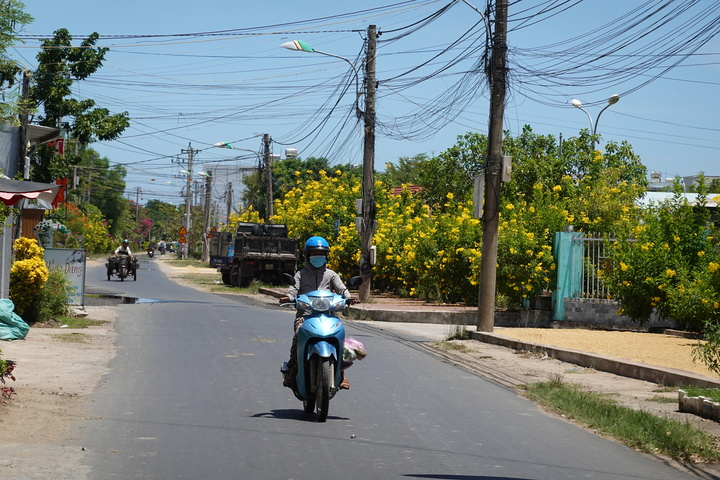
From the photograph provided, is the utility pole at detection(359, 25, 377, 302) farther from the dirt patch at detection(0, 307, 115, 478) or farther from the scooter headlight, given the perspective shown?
the scooter headlight

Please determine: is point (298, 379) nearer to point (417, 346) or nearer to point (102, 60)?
point (417, 346)

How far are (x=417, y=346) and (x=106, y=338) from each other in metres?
5.85

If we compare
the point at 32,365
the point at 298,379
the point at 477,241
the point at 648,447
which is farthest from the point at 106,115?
the point at 648,447

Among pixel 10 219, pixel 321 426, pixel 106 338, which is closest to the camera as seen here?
pixel 321 426

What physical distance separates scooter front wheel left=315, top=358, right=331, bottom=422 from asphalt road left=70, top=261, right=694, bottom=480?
0.15 meters

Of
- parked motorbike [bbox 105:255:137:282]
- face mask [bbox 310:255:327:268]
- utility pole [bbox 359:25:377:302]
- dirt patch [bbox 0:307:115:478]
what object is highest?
utility pole [bbox 359:25:377:302]

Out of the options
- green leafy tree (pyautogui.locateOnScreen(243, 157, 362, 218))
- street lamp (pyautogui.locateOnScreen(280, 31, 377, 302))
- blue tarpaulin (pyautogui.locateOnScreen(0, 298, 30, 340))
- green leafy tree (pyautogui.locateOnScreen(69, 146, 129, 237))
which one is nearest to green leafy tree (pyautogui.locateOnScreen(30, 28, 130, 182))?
street lamp (pyautogui.locateOnScreen(280, 31, 377, 302))

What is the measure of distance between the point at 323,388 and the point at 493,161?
1134cm

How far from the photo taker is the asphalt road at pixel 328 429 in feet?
22.7

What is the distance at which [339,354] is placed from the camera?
9.06m

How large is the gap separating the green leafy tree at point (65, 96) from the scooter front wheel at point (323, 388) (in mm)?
22559

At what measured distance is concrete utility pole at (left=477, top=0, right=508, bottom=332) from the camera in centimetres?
1906

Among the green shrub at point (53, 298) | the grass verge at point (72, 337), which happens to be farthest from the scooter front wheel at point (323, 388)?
the green shrub at point (53, 298)

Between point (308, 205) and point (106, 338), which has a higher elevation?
point (308, 205)
